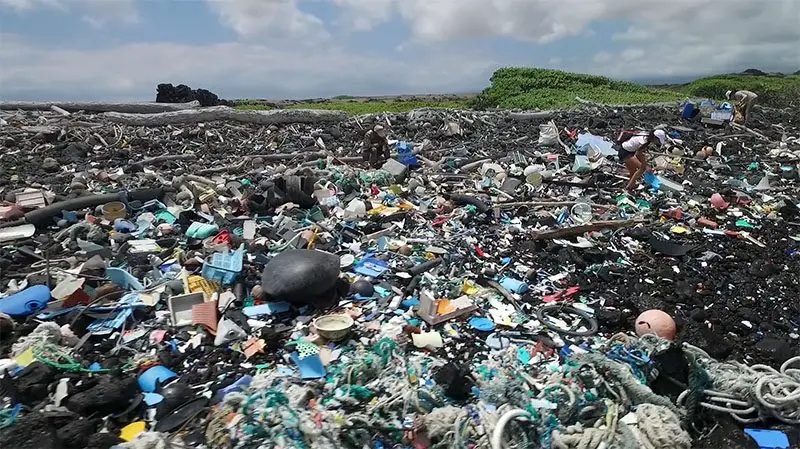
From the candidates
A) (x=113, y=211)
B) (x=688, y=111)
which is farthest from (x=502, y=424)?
(x=688, y=111)

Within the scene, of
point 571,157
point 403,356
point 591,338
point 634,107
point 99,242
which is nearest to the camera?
point 403,356

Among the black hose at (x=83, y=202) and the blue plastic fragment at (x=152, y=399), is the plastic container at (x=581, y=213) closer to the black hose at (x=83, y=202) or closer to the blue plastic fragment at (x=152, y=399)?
the blue plastic fragment at (x=152, y=399)

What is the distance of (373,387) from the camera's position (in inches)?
143

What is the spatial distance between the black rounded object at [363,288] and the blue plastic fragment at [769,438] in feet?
10.3

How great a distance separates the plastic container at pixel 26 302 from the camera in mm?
4449

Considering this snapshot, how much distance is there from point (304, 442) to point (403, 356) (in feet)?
3.58

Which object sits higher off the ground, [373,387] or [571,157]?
[571,157]

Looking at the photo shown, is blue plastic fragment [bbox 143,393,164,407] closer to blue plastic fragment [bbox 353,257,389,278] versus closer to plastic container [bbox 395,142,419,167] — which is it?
blue plastic fragment [bbox 353,257,389,278]

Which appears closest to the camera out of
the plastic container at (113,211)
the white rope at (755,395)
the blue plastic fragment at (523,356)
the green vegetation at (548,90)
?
the white rope at (755,395)

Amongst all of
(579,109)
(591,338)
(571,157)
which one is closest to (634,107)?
(579,109)

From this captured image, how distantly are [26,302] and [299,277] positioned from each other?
2.42m

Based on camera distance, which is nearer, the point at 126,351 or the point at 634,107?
the point at 126,351

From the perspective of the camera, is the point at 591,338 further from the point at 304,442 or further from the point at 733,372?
the point at 304,442

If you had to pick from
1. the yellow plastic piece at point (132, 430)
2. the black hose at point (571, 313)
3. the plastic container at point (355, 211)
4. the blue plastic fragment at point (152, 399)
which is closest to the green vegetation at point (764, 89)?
the plastic container at point (355, 211)
